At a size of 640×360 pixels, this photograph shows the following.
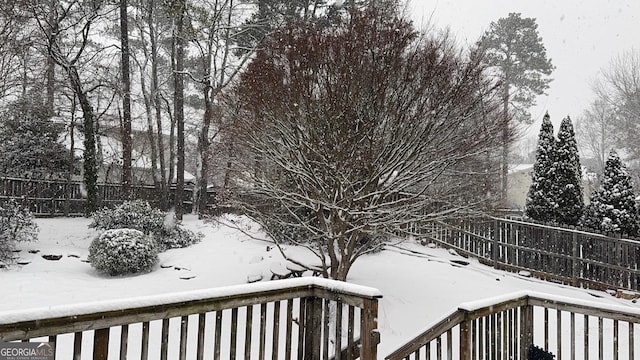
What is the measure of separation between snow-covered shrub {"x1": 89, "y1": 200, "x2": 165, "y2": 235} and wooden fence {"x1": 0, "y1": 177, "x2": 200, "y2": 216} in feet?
11.0

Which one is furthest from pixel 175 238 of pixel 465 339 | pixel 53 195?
pixel 465 339

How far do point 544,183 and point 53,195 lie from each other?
13253 millimetres

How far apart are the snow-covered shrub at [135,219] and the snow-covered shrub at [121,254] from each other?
1738 millimetres

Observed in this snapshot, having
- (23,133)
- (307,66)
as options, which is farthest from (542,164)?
(23,133)

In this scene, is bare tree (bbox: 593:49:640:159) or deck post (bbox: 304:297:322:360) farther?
bare tree (bbox: 593:49:640:159)

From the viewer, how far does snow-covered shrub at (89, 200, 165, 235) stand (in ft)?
35.9

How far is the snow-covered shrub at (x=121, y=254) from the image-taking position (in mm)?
8789

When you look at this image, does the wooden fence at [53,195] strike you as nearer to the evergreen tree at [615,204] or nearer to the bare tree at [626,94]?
the evergreen tree at [615,204]

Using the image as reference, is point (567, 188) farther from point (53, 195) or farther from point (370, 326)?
point (53, 195)

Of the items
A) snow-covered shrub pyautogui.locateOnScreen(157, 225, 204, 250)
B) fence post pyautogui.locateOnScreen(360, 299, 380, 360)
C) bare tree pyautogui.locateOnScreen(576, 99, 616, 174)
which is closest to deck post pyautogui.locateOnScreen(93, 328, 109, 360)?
fence post pyautogui.locateOnScreen(360, 299, 380, 360)

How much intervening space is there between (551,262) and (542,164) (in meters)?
2.57

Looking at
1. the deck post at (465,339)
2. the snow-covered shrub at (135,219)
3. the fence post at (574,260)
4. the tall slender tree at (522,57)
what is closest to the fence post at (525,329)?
the deck post at (465,339)

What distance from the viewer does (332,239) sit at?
284 inches

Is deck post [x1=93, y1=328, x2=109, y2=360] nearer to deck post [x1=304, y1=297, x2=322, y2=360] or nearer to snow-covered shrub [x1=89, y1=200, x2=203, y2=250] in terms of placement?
deck post [x1=304, y1=297, x2=322, y2=360]
